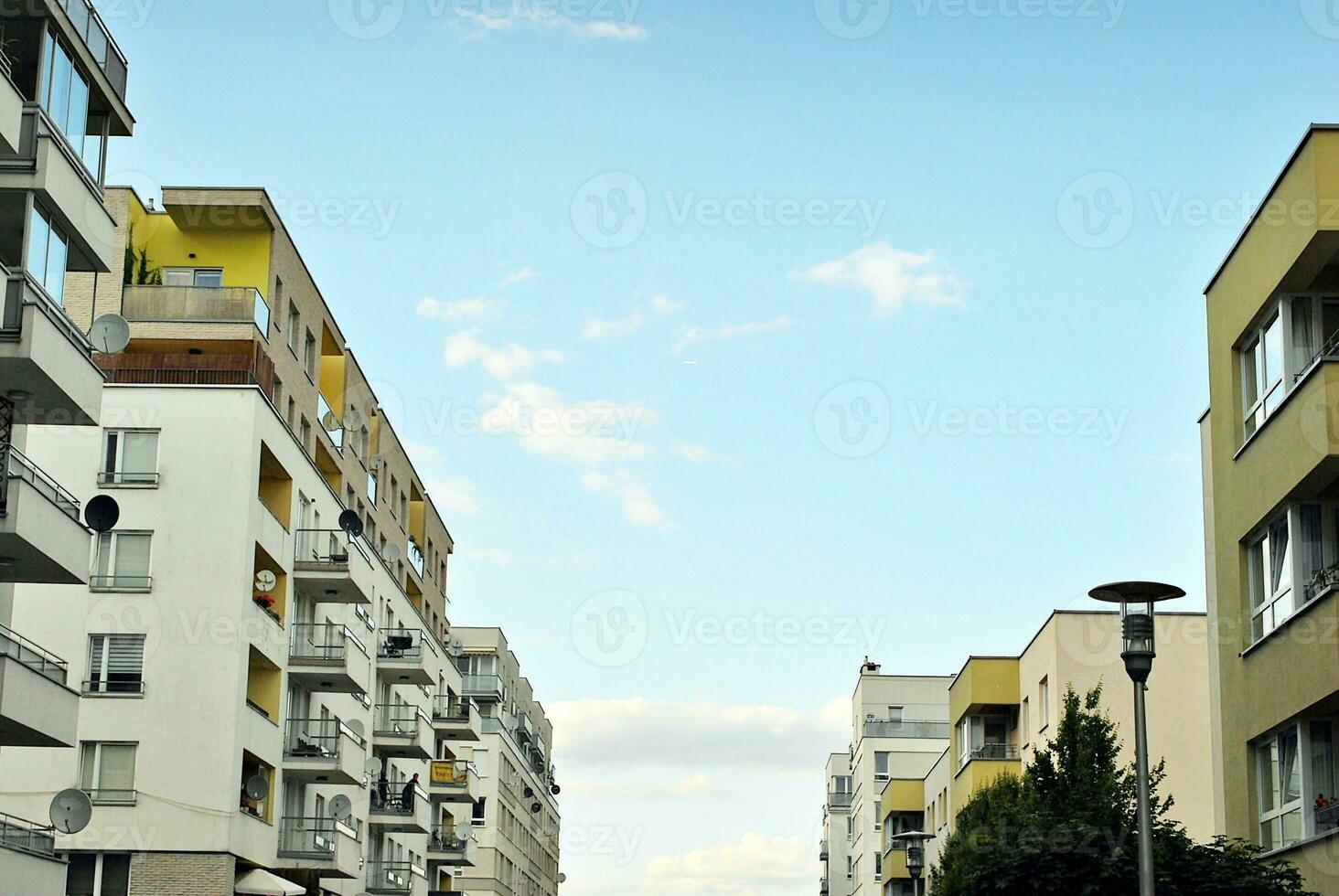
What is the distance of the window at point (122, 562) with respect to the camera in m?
40.8

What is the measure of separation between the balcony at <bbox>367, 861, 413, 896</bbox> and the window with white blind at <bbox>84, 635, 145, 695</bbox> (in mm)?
19720

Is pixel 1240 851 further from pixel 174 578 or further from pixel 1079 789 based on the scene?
pixel 174 578

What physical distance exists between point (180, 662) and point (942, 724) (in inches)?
2515

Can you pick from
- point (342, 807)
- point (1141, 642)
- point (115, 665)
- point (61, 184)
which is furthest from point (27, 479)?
point (342, 807)

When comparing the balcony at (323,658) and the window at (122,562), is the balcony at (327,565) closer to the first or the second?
the balcony at (323,658)

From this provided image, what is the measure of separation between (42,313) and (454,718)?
165 ft

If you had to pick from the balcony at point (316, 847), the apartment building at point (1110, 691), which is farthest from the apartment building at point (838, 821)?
the balcony at point (316, 847)

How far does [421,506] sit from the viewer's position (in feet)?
230

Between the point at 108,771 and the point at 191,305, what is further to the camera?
the point at 191,305

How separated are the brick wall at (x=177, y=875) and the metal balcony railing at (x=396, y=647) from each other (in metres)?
18.9

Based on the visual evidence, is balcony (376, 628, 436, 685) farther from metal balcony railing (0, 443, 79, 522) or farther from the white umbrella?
metal balcony railing (0, 443, 79, 522)

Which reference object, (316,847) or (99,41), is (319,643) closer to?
(316,847)

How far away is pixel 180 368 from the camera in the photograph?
140ft

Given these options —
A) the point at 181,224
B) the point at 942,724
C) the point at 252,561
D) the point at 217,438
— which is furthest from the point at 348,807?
the point at 942,724
